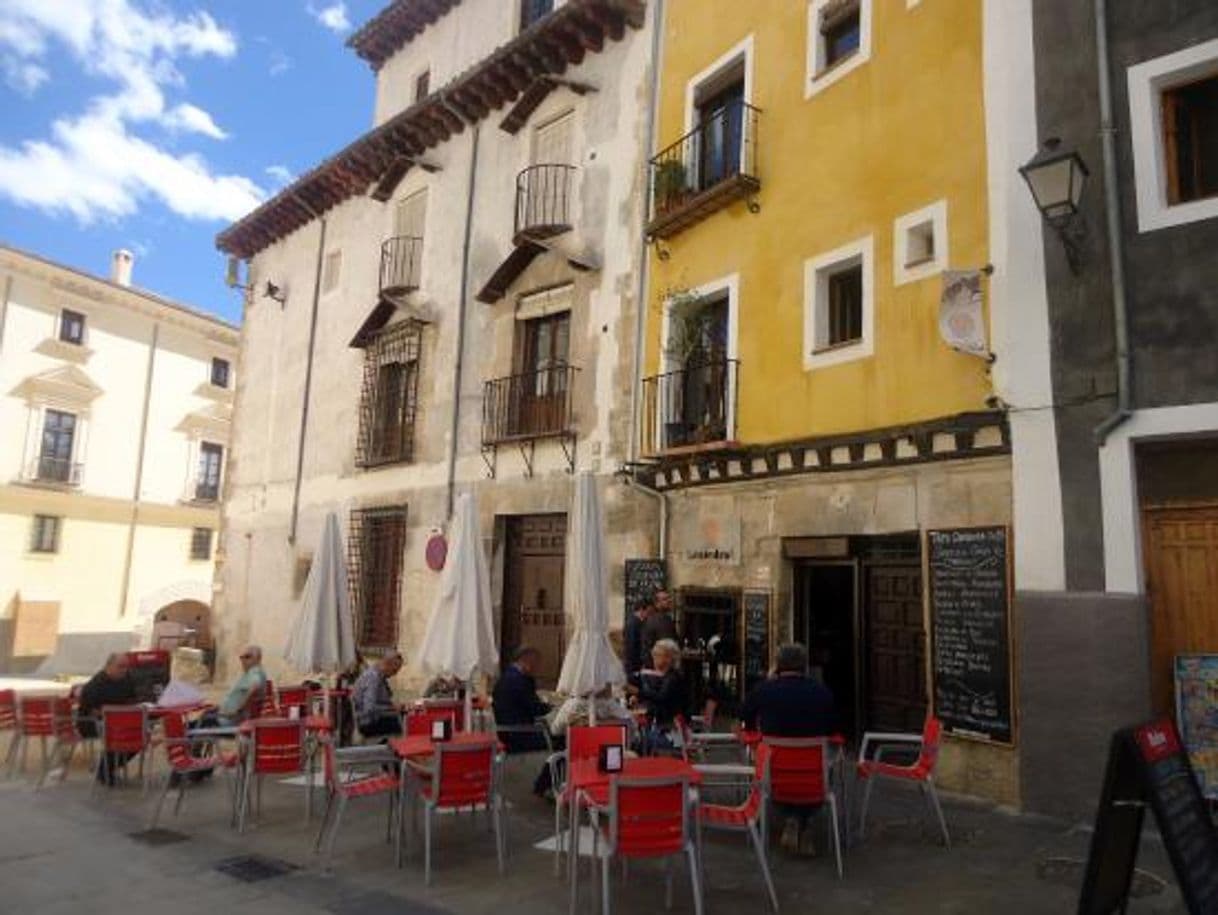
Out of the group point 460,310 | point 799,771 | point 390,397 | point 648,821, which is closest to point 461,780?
point 648,821

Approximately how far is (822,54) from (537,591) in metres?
8.48

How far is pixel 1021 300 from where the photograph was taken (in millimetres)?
7797

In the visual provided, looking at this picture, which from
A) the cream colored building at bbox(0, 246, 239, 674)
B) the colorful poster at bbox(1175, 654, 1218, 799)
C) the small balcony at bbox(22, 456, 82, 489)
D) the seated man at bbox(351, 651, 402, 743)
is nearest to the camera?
the colorful poster at bbox(1175, 654, 1218, 799)

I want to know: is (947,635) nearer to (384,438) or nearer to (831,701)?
(831,701)

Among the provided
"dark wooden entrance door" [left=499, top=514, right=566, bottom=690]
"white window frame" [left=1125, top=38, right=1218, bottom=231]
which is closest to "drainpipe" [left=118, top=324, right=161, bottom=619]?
"dark wooden entrance door" [left=499, top=514, right=566, bottom=690]

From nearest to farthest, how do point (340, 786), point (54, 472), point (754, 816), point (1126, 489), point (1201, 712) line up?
point (754, 816)
point (340, 786)
point (1201, 712)
point (1126, 489)
point (54, 472)

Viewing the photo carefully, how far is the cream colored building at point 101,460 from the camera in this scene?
27.2m

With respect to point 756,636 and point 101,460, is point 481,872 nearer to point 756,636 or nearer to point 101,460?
point 756,636

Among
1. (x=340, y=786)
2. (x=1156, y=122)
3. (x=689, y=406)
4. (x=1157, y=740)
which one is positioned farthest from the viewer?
(x=689, y=406)

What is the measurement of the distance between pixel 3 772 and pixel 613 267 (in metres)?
9.67

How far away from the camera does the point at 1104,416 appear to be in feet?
23.5

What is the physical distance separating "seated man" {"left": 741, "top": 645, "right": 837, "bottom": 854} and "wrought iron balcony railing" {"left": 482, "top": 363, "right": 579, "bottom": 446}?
7.42 metres

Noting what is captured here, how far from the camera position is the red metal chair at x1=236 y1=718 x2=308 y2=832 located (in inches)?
282

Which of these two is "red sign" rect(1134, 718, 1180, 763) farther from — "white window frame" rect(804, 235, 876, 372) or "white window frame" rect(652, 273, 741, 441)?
"white window frame" rect(652, 273, 741, 441)
